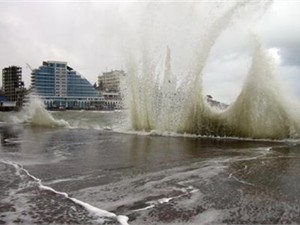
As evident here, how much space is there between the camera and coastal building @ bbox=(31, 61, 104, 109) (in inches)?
4466

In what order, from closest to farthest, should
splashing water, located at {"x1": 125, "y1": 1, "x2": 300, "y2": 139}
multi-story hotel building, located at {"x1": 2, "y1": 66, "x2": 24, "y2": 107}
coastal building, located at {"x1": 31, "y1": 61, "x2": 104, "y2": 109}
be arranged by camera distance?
splashing water, located at {"x1": 125, "y1": 1, "x2": 300, "y2": 139} < coastal building, located at {"x1": 31, "y1": 61, "x2": 104, "y2": 109} < multi-story hotel building, located at {"x1": 2, "y1": 66, "x2": 24, "y2": 107}

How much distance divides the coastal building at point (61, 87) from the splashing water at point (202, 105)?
86.6 meters

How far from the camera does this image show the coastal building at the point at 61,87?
11344 cm

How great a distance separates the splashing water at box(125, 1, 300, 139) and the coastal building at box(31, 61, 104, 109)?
86.6m

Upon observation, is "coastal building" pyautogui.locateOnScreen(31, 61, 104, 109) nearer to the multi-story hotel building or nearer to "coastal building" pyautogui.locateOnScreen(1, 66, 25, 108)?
"coastal building" pyautogui.locateOnScreen(1, 66, 25, 108)

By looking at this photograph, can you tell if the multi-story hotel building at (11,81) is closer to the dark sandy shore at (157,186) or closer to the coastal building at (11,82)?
the coastal building at (11,82)

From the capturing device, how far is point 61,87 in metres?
119

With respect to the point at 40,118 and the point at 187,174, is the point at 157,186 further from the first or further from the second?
the point at 40,118

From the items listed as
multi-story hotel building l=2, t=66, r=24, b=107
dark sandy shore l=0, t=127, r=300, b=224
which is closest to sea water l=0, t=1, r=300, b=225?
dark sandy shore l=0, t=127, r=300, b=224

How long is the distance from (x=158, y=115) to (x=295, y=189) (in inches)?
612

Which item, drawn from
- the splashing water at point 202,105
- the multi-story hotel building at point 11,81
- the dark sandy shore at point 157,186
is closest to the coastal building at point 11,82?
the multi-story hotel building at point 11,81

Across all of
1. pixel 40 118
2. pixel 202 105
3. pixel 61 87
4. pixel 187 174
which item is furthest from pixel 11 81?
pixel 187 174

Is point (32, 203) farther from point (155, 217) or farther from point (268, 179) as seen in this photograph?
point (268, 179)

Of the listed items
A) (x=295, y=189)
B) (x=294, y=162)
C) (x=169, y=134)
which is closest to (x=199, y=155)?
(x=294, y=162)
